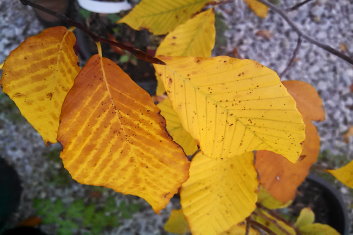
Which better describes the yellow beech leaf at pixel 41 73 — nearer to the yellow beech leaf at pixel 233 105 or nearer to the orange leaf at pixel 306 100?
the yellow beech leaf at pixel 233 105

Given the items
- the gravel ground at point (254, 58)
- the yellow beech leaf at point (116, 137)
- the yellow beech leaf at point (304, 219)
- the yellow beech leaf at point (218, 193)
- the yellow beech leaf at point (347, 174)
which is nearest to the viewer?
the yellow beech leaf at point (116, 137)

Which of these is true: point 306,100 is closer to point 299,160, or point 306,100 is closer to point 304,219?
point 299,160

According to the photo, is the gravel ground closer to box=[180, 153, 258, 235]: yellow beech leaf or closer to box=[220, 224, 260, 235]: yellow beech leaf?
box=[220, 224, 260, 235]: yellow beech leaf

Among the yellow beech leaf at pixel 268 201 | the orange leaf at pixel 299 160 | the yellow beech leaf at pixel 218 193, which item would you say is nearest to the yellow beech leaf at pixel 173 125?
the yellow beech leaf at pixel 218 193

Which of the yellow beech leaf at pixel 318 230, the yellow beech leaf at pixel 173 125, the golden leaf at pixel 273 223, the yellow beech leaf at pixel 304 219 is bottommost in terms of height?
the yellow beech leaf at pixel 304 219

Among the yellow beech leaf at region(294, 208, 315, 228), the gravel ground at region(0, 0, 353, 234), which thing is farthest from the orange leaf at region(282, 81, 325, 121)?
the gravel ground at region(0, 0, 353, 234)

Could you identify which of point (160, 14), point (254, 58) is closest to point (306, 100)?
point (160, 14)

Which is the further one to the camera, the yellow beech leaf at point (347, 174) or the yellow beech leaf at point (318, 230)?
the yellow beech leaf at point (318, 230)

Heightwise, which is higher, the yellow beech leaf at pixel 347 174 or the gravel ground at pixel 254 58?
the yellow beech leaf at pixel 347 174
